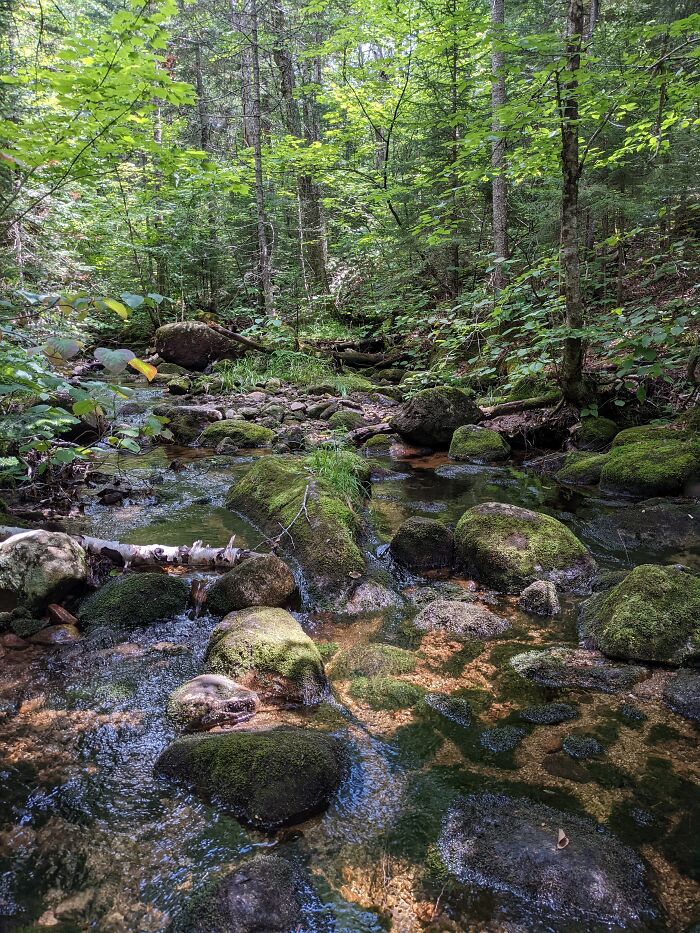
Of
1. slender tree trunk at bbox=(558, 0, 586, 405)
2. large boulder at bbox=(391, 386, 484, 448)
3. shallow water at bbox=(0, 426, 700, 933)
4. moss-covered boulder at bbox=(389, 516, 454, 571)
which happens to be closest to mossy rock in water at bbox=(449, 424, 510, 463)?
large boulder at bbox=(391, 386, 484, 448)

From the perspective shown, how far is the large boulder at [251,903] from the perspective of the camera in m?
2.02

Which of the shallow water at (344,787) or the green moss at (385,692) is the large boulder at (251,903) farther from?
the green moss at (385,692)

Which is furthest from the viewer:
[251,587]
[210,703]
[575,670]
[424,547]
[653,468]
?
[653,468]

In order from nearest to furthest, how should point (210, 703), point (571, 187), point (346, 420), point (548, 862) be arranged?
point (548, 862), point (210, 703), point (571, 187), point (346, 420)

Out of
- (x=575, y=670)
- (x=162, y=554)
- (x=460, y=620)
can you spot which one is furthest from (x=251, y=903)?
(x=162, y=554)

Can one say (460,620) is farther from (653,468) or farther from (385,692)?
(653,468)

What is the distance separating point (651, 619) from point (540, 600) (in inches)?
35.2

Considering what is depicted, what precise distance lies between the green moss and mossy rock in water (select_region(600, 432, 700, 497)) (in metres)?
4.93

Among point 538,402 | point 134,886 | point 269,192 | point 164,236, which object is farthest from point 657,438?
point 269,192

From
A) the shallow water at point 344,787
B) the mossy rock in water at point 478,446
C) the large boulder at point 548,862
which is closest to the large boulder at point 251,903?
the shallow water at point 344,787

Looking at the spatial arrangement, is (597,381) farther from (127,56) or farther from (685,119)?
(127,56)

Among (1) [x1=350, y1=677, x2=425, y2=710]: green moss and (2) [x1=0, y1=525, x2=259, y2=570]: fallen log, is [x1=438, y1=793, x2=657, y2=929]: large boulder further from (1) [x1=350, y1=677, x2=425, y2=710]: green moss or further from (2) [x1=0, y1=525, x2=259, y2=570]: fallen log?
(2) [x1=0, y1=525, x2=259, y2=570]: fallen log

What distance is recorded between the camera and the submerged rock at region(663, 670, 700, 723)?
3213mm

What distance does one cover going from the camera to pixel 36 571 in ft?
14.0
